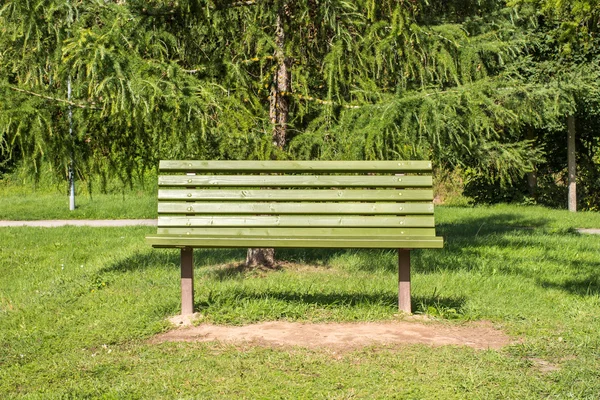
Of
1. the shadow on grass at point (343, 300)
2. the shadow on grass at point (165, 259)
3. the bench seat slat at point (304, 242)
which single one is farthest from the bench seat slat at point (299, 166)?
the shadow on grass at point (165, 259)

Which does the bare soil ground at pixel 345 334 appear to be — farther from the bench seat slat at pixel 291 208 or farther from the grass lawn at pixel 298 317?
the bench seat slat at pixel 291 208

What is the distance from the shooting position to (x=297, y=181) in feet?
17.4

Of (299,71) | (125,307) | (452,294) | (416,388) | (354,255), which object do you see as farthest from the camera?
(354,255)

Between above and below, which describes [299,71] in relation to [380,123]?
above

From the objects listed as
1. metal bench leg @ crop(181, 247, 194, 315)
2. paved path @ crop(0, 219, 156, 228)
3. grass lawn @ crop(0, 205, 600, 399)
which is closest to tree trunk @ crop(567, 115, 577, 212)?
grass lawn @ crop(0, 205, 600, 399)

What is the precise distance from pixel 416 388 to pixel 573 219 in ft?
34.4

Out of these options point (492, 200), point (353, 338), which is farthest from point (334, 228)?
point (492, 200)

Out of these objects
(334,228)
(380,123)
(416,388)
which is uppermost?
(380,123)

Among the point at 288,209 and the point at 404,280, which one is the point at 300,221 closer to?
the point at 288,209

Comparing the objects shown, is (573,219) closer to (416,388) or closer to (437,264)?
(437,264)

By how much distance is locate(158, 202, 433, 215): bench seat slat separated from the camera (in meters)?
5.21

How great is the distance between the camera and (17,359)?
14.6ft

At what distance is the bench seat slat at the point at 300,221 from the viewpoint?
17.0 ft

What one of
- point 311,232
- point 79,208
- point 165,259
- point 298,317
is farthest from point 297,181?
point 79,208
